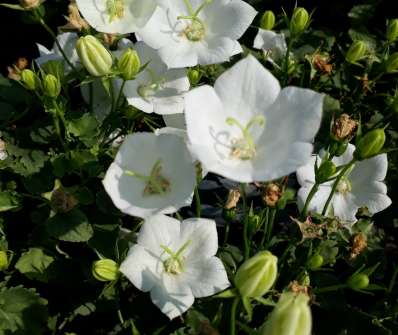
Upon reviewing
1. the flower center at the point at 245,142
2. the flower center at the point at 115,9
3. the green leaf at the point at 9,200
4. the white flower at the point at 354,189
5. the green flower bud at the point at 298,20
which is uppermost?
the flower center at the point at 115,9

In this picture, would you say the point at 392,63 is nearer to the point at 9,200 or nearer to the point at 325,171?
the point at 325,171

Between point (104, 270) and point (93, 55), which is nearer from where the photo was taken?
point (104, 270)

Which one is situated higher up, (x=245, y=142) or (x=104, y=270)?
(x=245, y=142)

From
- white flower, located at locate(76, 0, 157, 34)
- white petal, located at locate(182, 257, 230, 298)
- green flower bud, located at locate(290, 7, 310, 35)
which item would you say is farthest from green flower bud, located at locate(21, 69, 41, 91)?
green flower bud, located at locate(290, 7, 310, 35)

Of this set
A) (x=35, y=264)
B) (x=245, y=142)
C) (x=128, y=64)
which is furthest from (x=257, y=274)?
(x=35, y=264)

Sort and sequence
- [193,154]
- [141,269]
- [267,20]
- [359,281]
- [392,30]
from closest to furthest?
1. [193,154]
2. [141,269]
3. [359,281]
4. [392,30]
5. [267,20]

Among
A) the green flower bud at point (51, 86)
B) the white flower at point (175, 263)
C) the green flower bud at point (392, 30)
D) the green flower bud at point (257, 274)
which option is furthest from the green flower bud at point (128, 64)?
the green flower bud at point (392, 30)

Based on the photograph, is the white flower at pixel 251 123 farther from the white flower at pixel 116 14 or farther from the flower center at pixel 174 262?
the white flower at pixel 116 14

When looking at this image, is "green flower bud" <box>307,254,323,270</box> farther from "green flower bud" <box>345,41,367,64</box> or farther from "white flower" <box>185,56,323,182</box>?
"green flower bud" <box>345,41,367,64</box>

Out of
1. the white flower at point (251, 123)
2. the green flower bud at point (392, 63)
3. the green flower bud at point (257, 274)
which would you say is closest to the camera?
the green flower bud at point (257, 274)
